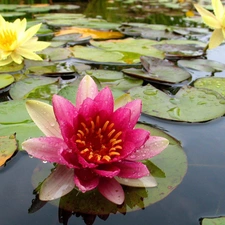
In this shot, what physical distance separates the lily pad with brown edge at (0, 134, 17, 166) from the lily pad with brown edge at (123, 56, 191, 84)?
3.41 feet

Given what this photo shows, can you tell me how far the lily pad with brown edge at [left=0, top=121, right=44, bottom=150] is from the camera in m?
1.24

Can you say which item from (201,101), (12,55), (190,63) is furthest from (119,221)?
(190,63)

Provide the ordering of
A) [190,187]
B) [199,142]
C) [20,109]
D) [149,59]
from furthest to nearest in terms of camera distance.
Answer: [149,59]
[20,109]
[199,142]
[190,187]

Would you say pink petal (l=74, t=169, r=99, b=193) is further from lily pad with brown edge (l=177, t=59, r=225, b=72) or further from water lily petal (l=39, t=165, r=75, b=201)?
lily pad with brown edge (l=177, t=59, r=225, b=72)

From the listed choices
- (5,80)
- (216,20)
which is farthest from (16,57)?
(216,20)

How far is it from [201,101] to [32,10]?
193 inches

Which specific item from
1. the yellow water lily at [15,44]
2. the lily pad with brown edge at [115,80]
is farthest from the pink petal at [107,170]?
the yellow water lily at [15,44]

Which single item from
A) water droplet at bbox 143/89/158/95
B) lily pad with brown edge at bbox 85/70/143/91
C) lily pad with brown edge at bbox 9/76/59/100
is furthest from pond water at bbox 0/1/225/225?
lily pad with brown edge at bbox 85/70/143/91

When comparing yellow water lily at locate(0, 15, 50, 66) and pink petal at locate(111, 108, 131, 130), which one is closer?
pink petal at locate(111, 108, 131, 130)

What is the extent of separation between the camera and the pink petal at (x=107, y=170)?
84 cm

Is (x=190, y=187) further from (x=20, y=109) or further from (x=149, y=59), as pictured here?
(x=149, y=59)

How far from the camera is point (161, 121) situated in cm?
146

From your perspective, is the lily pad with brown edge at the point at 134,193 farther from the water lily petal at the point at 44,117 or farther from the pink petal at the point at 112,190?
the water lily petal at the point at 44,117

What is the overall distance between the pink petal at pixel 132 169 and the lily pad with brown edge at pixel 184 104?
572 mm
